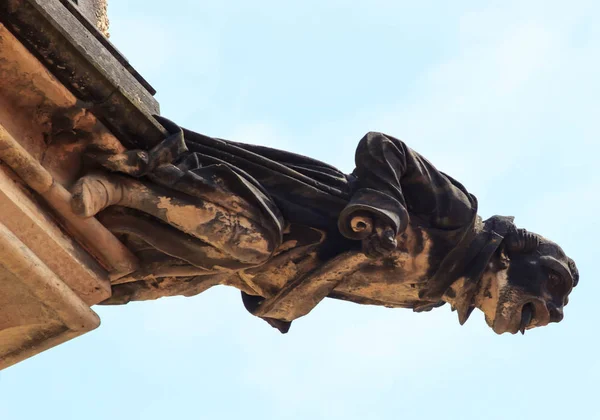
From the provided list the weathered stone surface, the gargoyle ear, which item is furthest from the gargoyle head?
the weathered stone surface

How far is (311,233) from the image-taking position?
5.61 metres

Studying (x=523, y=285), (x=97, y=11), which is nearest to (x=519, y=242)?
(x=523, y=285)

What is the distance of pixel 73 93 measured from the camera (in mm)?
5082

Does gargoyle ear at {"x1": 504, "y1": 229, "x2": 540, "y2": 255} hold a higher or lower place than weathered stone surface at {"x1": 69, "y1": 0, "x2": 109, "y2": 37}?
Answer: lower

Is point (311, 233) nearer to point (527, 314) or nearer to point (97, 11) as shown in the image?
point (527, 314)

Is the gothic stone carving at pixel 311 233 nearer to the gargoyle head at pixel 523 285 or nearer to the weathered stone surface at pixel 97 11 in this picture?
the gargoyle head at pixel 523 285

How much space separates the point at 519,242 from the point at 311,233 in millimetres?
995

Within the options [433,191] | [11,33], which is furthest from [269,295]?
[11,33]

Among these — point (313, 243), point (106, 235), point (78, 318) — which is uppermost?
point (313, 243)

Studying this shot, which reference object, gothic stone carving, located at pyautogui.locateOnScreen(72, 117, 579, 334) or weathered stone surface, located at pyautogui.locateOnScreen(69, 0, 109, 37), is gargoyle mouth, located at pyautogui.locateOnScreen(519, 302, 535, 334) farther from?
weathered stone surface, located at pyautogui.locateOnScreen(69, 0, 109, 37)

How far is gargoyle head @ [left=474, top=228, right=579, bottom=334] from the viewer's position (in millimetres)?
5887

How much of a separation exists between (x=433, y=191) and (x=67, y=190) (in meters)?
1.70

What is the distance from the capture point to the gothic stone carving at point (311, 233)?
5.25 metres

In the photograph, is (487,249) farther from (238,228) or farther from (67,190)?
(67,190)
